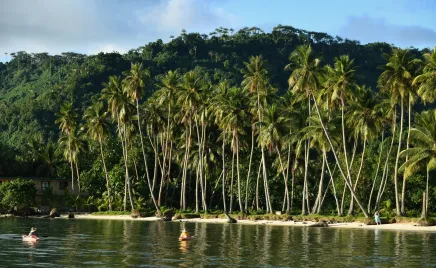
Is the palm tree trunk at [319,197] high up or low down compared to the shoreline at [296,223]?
up

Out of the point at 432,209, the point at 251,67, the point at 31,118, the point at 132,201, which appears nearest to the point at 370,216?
the point at 432,209

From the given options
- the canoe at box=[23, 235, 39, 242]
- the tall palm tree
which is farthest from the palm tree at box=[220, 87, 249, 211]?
the canoe at box=[23, 235, 39, 242]

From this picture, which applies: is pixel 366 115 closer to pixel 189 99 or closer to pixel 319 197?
pixel 319 197

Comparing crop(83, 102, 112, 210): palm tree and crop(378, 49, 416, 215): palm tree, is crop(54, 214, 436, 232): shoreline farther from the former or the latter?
crop(378, 49, 416, 215): palm tree

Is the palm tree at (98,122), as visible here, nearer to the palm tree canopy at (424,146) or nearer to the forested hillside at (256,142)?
the forested hillside at (256,142)

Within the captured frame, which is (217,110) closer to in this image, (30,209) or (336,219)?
(336,219)

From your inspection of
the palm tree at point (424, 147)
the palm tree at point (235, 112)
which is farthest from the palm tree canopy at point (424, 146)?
the palm tree at point (235, 112)

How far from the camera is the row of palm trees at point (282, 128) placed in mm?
73625

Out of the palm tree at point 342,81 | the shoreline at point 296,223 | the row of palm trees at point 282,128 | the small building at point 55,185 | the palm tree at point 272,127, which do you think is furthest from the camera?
the small building at point 55,185

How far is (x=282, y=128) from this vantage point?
86375mm

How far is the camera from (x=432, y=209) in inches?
3442

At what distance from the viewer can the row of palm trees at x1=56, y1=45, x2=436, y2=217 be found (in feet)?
242

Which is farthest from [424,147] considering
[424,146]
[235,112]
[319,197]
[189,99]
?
[189,99]

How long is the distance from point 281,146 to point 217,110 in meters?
10.2
